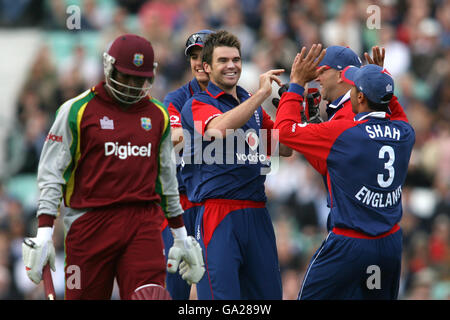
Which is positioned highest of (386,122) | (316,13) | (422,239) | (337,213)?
(316,13)

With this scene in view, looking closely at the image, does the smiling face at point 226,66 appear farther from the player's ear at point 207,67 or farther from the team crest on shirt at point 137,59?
the team crest on shirt at point 137,59

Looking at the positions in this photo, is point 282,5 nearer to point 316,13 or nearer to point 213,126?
point 316,13

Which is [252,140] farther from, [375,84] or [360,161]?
[375,84]

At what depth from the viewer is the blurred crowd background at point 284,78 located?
1221cm

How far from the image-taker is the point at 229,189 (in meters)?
7.28

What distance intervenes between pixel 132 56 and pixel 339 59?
243 centimetres

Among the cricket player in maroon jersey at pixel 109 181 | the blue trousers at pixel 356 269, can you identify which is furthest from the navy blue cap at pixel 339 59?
the cricket player in maroon jersey at pixel 109 181

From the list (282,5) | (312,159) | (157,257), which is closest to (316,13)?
(282,5)

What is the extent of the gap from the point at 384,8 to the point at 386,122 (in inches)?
319

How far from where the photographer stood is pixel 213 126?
714 cm

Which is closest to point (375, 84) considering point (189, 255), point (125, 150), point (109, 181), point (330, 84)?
point (330, 84)

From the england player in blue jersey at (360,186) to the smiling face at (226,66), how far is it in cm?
59

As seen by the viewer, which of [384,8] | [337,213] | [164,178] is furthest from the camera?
[384,8]

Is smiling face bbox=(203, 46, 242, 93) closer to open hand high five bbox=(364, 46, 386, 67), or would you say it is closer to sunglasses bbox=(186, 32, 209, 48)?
sunglasses bbox=(186, 32, 209, 48)
